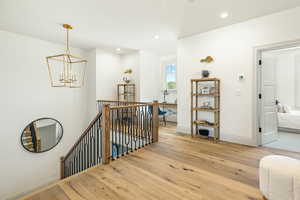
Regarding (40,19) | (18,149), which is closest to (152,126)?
(40,19)

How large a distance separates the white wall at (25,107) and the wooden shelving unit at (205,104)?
4409 mm

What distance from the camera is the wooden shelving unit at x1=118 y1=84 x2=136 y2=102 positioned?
6.37m

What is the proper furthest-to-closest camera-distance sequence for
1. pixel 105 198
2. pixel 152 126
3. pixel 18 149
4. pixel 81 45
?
1. pixel 81 45
2. pixel 18 149
3. pixel 152 126
4. pixel 105 198

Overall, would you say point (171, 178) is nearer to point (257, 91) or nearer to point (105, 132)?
point (105, 132)

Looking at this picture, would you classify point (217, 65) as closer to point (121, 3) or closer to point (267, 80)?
point (267, 80)

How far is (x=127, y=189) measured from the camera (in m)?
1.97

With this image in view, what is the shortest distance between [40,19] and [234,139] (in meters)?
5.34

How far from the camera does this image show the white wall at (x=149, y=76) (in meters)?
6.16

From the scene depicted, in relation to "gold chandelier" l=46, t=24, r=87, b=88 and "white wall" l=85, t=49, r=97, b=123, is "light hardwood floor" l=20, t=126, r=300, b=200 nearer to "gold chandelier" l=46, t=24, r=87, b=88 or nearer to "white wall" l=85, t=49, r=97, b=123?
"gold chandelier" l=46, t=24, r=87, b=88

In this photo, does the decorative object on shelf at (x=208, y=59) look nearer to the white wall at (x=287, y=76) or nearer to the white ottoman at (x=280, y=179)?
the white ottoman at (x=280, y=179)

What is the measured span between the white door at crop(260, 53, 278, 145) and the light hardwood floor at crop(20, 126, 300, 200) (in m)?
0.59

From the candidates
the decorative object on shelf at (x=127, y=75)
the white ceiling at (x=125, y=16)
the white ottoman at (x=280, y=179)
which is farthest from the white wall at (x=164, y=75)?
the white ottoman at (x=280, y=179)

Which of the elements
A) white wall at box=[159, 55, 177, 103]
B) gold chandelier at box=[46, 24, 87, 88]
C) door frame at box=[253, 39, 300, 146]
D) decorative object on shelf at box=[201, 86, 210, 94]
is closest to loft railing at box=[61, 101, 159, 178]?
decorative object on shelf at box=[201, 86, 210, 94]

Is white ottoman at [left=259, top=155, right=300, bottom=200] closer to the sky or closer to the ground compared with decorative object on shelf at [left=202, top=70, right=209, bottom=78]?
closer to the ground
